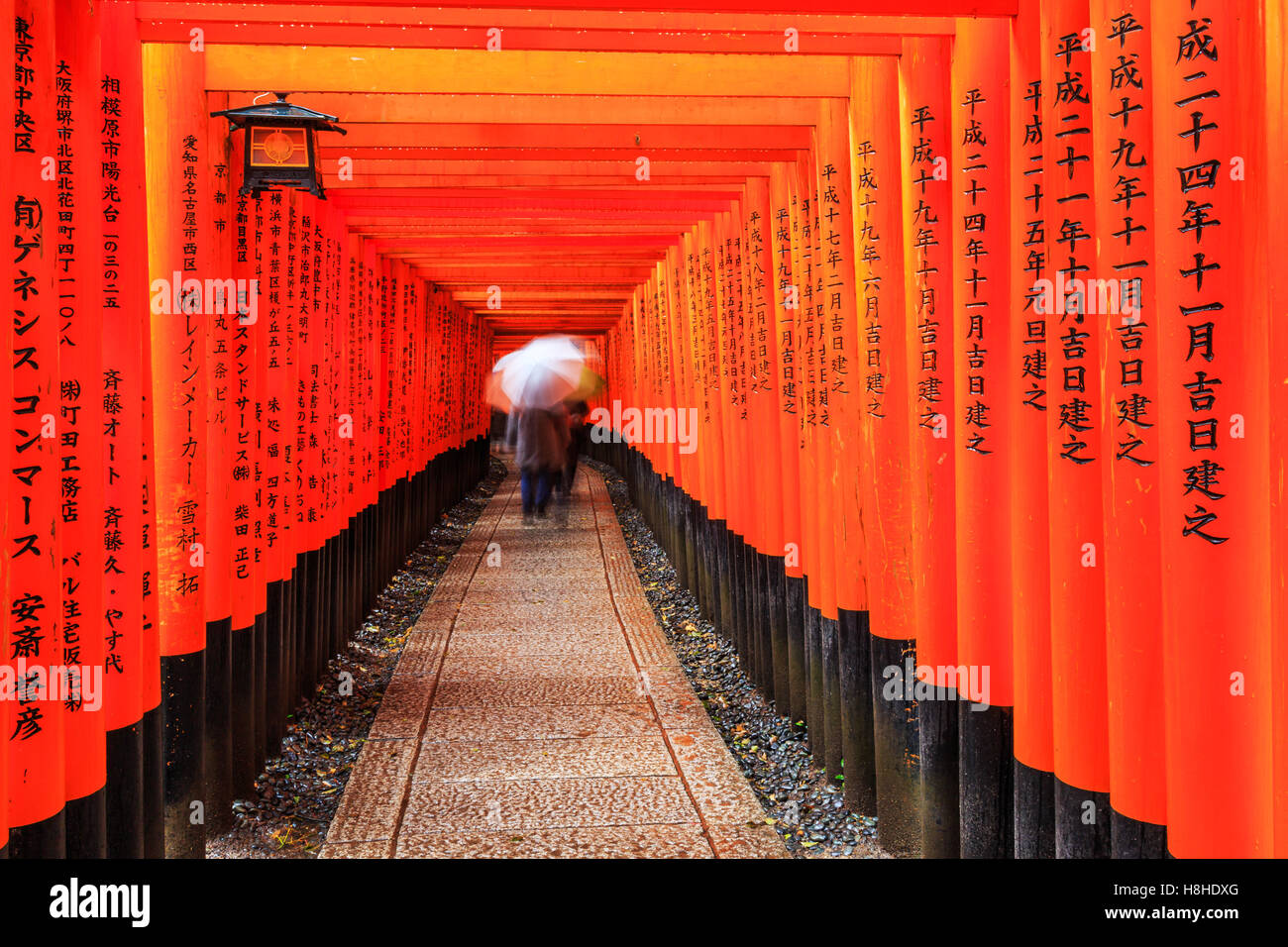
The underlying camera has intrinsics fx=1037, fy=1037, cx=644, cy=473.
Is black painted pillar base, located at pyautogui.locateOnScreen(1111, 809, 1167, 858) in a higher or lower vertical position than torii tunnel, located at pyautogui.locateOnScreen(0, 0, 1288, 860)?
lower

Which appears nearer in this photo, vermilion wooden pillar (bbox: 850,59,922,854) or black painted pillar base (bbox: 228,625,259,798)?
vermilion wooden pillar (bbox: 850,59,922,854)

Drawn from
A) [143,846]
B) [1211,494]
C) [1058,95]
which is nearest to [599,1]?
[1058,95]

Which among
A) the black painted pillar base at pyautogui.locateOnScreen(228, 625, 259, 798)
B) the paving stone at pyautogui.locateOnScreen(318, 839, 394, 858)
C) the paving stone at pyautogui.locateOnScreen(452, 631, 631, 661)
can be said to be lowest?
the paving stone at pyautogui.locateOnScreen(318, 839, 394, 858)

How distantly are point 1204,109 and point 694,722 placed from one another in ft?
15.0

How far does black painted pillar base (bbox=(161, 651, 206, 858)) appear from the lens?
13.5 feet

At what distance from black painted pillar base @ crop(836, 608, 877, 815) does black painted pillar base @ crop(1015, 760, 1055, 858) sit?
1554 mm

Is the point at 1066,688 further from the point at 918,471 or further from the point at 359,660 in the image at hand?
the point at 359,660

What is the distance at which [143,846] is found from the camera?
3260mm

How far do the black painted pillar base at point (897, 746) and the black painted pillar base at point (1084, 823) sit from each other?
1.23 metres

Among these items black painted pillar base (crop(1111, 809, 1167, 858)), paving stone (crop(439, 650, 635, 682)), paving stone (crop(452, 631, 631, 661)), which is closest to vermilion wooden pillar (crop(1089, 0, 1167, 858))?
black painted pillar base (crop(1111, 809, 1167, 858))

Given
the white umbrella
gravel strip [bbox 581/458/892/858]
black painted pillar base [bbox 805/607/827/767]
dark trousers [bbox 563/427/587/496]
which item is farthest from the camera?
dark trousers [bbox 563/427/587/496]

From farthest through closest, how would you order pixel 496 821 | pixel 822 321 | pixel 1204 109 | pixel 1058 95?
pixel 822 321, pixel 496 821, pixel 1058 95, pixel 1204 109

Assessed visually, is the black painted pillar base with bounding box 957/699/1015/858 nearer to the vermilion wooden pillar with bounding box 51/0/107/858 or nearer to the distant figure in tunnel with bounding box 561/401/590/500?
the vermilion wooden pillar with bounding box 51/0/107/858

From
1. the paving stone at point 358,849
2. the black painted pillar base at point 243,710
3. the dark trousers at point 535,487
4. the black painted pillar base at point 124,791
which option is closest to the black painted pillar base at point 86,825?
the black painted pillar base at point 124,791
